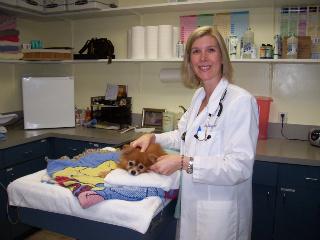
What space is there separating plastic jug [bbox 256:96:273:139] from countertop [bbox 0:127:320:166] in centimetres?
8

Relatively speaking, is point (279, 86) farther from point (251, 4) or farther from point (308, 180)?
point (308, 180)

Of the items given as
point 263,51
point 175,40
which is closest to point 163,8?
point 175,40

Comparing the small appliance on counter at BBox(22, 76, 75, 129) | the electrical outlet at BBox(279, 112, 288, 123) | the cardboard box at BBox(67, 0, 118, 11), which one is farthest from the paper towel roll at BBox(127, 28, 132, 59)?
the electrical outlet at BBox(279, 112, 288, 123)

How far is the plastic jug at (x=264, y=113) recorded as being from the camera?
2.53 m

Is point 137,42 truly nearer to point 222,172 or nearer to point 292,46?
point 292,46

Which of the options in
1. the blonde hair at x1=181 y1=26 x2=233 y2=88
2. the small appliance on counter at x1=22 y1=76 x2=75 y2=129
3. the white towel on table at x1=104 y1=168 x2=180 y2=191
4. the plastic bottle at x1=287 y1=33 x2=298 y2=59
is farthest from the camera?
the small appliance on counter at x1=22 y1=76 x2=75 y2=129

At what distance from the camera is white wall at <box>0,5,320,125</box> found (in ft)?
8.46

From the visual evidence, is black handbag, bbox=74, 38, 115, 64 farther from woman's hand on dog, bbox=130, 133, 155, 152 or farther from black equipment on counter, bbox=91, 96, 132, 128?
woman's hand on dog, bbox=130, 133, 155, 152

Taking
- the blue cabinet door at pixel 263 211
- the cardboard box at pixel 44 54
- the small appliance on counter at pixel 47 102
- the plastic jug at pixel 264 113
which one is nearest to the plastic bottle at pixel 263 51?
the plastic jug at pixel 264 113

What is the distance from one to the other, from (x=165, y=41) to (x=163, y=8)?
31 cm

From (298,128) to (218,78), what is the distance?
1.43m

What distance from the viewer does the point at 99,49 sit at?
3.00 metres

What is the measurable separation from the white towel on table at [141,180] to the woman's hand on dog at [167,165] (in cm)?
3

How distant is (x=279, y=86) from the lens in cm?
262
